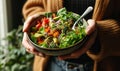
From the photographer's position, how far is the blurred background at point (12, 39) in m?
1.63

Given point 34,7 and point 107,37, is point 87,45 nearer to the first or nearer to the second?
point 107,37

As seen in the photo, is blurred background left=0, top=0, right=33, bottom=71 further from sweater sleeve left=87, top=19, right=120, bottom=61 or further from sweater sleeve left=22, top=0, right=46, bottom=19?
sweater sleeve left=87, top=19, right=120, bottom=61

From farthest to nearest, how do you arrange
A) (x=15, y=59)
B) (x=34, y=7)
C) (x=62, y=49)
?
1. (x=15, y=59)
2. (x=34, y=7)
3. (x=62, y=49)

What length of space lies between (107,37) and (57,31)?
0.56 ft

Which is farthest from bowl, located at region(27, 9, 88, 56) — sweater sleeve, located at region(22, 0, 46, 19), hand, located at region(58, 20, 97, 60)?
sweater sleeve, located at region(22, 0, 46, 19)

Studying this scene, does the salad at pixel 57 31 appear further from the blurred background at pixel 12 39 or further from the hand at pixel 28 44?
the blurred background at pixel 12 39

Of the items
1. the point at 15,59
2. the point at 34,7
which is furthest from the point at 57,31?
the point at 15,59

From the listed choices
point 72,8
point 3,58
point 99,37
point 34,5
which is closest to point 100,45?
point 99,37

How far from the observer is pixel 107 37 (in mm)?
979

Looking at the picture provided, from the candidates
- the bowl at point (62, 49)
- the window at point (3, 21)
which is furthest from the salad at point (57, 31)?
the window at point (3, 21)

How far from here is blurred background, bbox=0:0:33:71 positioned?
1.63m

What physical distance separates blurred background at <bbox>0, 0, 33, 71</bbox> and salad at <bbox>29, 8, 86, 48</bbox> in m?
0.65

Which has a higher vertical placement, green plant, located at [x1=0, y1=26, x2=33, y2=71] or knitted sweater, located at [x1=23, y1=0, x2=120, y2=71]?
knitted sweater, located at [x1=23, y1=0, x2=120, y2=71]

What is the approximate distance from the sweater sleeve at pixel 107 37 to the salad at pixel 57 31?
0.25 feet
